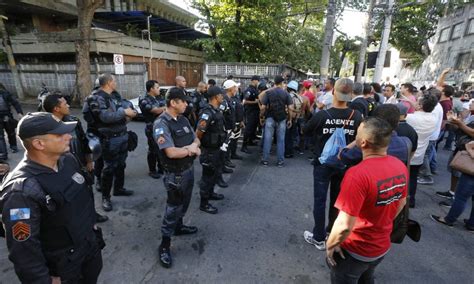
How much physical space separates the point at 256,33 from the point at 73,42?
37.5 feet

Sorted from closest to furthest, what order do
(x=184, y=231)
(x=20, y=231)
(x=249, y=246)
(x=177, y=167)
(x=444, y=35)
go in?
(x=20, y=231) → (x=177, y=167) → (x=249, y=246) → (x=184, y=231) → (x=444, y=35)

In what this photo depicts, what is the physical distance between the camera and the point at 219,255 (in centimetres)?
290

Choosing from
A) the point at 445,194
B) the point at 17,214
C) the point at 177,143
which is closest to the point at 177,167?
the point at 177,143

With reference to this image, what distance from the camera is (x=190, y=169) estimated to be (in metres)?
2.85

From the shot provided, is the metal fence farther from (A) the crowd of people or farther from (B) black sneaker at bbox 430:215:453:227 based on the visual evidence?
(B) black sneaker at bbox 430:215:453:227

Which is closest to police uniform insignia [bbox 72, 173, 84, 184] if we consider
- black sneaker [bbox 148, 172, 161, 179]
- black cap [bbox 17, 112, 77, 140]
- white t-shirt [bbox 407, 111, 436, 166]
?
black cap [bbox 17, 112, 77, 140]

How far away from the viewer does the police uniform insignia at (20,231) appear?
1320 millimetres

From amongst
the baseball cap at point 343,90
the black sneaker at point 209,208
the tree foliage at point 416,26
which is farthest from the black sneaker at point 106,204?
the tree foliage at point 416,26

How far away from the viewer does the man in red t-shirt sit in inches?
62.0

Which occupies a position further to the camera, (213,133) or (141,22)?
Answer: (141,22)

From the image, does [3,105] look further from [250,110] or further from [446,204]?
[446,204]

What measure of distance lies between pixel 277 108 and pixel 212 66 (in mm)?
9102

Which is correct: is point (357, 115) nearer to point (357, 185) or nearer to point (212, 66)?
point (357, 185)

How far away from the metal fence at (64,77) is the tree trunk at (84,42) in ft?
6.40
